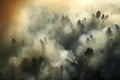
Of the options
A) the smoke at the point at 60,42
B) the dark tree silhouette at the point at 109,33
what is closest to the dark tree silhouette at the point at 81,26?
the smoke at the point at 60,42

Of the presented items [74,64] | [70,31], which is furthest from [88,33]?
[74,64]

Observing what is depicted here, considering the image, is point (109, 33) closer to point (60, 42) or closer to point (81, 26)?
point (81, 26)

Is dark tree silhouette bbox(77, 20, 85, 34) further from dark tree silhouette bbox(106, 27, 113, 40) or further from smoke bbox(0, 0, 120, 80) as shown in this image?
dark tree silhouette bbox(106, 27, 113, 40)

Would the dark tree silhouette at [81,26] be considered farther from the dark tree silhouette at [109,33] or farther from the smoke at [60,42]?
the dark tree silhouette at [109,33]

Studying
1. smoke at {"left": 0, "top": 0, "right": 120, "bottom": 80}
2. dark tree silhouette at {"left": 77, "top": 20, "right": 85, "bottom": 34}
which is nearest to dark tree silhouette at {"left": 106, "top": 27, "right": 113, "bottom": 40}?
smoke at {"left": 0, "top": 0, "right": 120, "bottom": 80}

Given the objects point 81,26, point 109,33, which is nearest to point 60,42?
point 81,26

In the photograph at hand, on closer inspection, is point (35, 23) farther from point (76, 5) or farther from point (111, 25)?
point (111, 25)

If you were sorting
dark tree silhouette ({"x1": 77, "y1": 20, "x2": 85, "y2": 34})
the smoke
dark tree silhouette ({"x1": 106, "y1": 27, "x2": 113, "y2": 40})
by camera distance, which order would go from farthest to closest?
1. dark tree silhouette ({"x1": 106, "y1": 27, "x2": 113, "y2": 40})
2. dark tree silhouette ({"x1": 77, "y1": 20, "x2": 85, "y2": 34})
3. the smoke

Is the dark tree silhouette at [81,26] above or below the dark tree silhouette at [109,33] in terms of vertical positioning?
above
